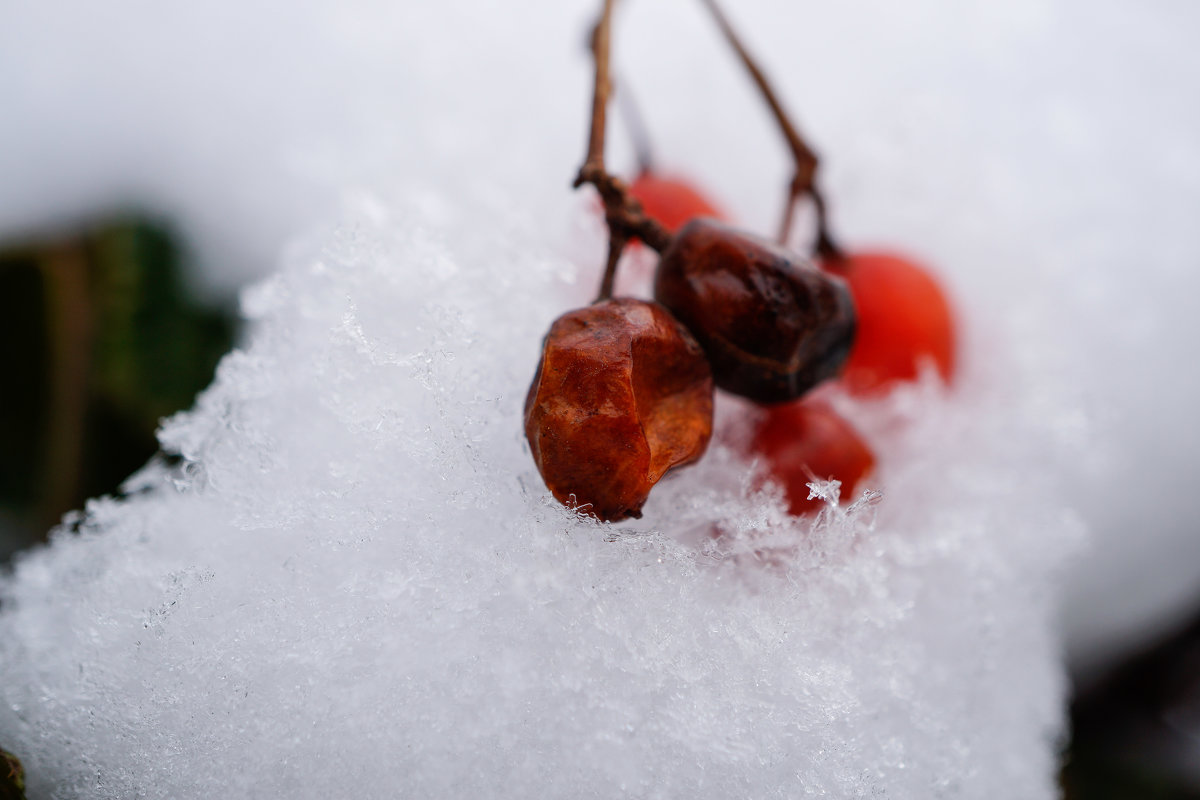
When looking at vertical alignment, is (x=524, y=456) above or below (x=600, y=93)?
below

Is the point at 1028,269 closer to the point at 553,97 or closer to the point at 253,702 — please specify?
the point at 553,97

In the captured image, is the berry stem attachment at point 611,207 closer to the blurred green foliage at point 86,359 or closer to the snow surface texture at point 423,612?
the snow surface texture at point 423,612

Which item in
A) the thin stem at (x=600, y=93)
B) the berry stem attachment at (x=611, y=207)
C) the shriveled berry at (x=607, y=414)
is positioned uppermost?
the thin stem at (x=600, y=93)

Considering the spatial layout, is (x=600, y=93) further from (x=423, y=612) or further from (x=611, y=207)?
(x=423, y=612)

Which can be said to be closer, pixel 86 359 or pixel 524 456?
pixel 524 456

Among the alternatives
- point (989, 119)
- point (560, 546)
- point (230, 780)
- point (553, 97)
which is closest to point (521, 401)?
point (560, 546)

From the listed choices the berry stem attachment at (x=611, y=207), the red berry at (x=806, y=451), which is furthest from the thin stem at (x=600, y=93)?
the red berry at (x=806, y=451)

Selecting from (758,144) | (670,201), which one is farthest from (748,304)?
(758,144)
